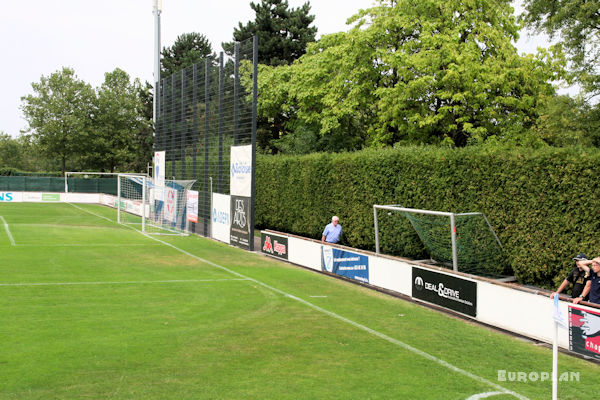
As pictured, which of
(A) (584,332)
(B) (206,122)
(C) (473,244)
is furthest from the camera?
A: (B) (206,122)

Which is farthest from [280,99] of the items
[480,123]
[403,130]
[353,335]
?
[353,335]

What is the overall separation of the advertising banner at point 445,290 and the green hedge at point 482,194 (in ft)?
10.9

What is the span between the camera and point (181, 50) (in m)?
65.4

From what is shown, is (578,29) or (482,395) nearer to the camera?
(482,395)

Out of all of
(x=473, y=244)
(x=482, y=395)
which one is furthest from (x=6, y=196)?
(x=482, y=395)

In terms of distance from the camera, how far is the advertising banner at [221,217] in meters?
24.5

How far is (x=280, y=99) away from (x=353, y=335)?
28628 millimetres

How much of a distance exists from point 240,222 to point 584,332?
15.8 meters

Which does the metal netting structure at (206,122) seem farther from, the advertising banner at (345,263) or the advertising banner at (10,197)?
the advertising banner at (10,197)

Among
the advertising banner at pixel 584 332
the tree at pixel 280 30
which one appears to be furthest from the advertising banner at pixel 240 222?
the tree at pixel 280 30

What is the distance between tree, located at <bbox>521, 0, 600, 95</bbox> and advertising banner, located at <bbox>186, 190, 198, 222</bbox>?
18220 mm

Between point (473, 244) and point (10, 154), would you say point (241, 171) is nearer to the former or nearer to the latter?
point (473, 244)

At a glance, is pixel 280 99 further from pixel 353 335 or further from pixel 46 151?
pixel 46 151

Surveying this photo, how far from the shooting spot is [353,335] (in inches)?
401
